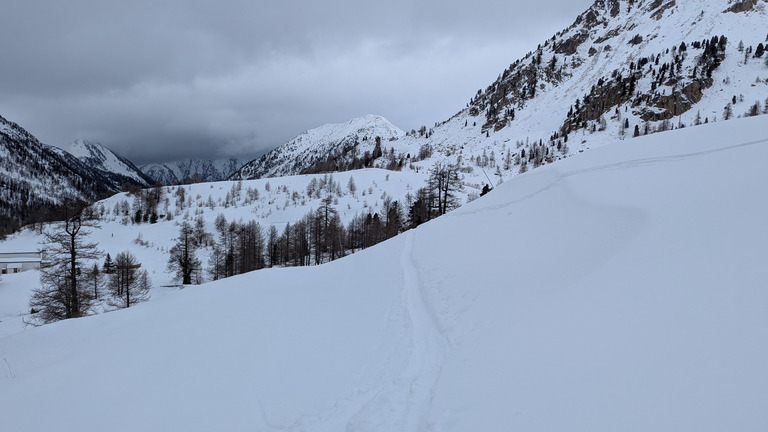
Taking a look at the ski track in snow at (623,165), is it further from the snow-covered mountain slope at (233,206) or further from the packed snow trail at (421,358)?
the snow-covered mountain slope at (233,206)

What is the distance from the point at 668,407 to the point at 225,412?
617cm

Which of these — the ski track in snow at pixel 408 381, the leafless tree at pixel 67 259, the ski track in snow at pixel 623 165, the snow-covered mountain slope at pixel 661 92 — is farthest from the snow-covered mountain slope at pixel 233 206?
the ski track in snow at pixel 408 381

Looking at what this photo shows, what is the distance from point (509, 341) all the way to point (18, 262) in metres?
98.3

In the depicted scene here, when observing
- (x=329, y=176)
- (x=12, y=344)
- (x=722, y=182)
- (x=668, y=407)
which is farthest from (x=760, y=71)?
(x=12, y=344)

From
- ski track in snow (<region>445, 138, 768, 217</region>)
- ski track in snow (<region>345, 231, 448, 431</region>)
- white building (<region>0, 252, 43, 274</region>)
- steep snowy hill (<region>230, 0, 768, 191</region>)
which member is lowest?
white building (<region>0, 252, 43, 274</region>)

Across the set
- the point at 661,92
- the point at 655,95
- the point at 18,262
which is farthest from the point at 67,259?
the point at 661,92

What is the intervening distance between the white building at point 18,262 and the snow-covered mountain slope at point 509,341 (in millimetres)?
81504

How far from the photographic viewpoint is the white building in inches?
2566

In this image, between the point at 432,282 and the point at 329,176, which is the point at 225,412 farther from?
the point at 329,176

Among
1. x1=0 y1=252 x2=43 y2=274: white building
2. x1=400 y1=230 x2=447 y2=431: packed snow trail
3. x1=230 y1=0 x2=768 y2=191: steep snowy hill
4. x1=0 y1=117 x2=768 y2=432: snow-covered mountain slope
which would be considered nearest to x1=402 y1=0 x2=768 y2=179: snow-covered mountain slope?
x1=230 y1=0 x2=768 y2=191: steep snowy hill

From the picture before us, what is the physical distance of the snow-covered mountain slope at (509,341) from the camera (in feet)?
13.6

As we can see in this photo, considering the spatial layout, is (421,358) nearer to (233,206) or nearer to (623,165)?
(623,165)

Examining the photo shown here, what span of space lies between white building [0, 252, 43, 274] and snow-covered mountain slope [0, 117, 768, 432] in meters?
81.5

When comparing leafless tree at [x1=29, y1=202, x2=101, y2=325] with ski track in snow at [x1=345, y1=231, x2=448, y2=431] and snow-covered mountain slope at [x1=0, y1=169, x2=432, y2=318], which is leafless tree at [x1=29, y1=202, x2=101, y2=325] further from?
snow-covered mountain slope at [x1=0, y1=169, x2=432, y2=318]
